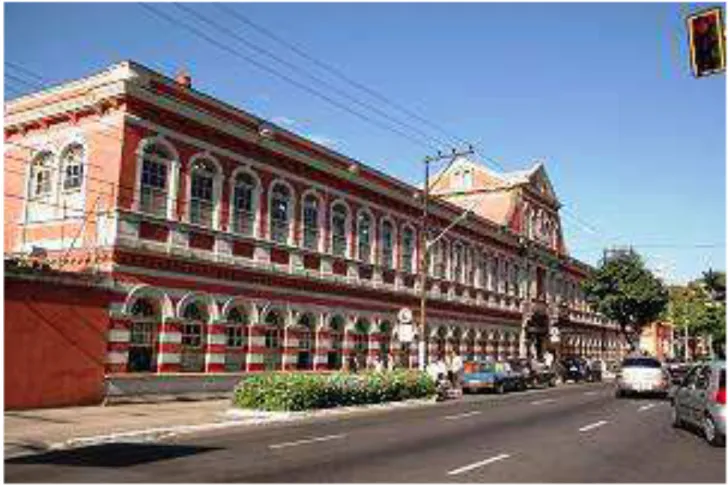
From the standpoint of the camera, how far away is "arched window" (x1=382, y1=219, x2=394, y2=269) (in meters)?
39.7

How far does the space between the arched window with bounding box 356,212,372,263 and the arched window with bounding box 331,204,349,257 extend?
116 cm

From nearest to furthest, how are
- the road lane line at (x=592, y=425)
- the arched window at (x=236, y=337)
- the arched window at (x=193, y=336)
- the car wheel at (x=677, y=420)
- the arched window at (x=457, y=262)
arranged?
1. the road lane line at (x=592, y=425)
2. the car wheel at (x=677, y=420)
3. the arched window at (x=193, y=336)
4. the arched window at (x=236, y=337)
5. the arched window at (x=457, y=262)

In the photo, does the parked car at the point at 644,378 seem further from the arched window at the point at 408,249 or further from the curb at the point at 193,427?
the arched window at the point at 408,249

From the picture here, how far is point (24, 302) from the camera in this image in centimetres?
2200

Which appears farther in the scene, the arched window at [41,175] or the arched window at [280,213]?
the arched window at [280,213]

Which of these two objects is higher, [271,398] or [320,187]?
[320,187]

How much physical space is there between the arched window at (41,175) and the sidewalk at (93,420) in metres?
8.04

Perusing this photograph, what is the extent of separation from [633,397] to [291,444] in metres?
20.1

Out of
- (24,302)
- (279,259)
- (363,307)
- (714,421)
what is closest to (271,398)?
(24,302)

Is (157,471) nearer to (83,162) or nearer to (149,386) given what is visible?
(149,386)

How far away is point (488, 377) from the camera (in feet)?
120

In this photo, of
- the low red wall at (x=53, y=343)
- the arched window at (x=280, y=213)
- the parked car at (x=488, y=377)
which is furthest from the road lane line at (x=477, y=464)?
the parked car at (x=488, y=377)

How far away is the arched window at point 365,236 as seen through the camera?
37812mm

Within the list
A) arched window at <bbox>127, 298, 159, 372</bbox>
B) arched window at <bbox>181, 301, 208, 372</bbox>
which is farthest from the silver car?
arched window at <bbox>127, 298, 159, 372</bbox>
